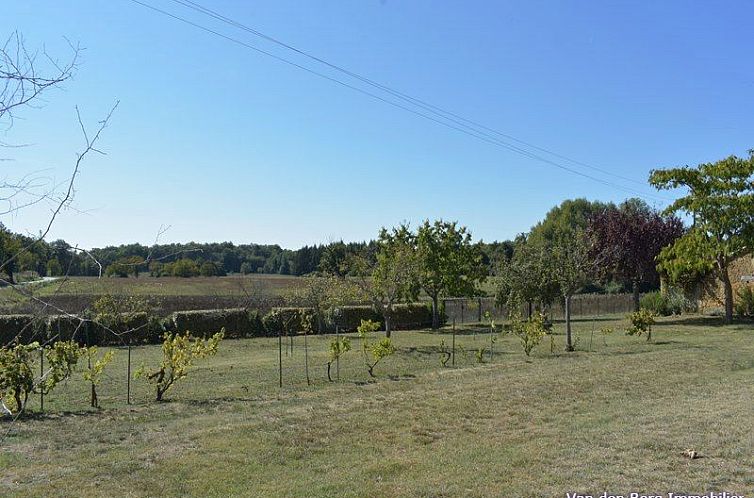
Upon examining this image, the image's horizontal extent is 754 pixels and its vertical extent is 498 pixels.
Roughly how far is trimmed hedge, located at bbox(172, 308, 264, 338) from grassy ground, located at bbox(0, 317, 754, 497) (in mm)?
14715

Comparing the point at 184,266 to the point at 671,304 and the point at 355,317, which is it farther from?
the point at 671,304

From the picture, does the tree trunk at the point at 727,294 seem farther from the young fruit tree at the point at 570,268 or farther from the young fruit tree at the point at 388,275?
the young fruit tree at the point at 388,275

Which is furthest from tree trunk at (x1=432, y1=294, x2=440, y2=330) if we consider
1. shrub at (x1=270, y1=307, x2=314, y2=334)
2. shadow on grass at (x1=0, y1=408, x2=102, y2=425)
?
shadow on grass at (x1=0, y1=408, x2=102, y2=425)

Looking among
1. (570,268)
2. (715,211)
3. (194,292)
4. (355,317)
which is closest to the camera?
(570,268)

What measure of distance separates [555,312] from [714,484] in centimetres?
4038

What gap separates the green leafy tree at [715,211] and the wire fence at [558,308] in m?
11.7

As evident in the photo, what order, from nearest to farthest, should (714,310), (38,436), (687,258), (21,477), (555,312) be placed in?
1. (21,477)
2. (38,436)
3. (687,258)
4. (714,310)
5. (555,312)

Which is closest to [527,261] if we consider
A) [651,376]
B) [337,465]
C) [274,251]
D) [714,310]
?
[714,310]

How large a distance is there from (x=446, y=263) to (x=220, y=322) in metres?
12.2

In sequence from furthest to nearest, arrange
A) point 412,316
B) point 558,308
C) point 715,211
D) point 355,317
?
1. point 558,308
2. point 412,316
3. point 355,317
4. point 715,211

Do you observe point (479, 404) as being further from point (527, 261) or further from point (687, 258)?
point (687, 258)

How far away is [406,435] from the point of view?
8609mm

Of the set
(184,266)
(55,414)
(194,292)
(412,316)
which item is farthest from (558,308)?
(184,266)

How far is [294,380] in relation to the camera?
14320 mm
